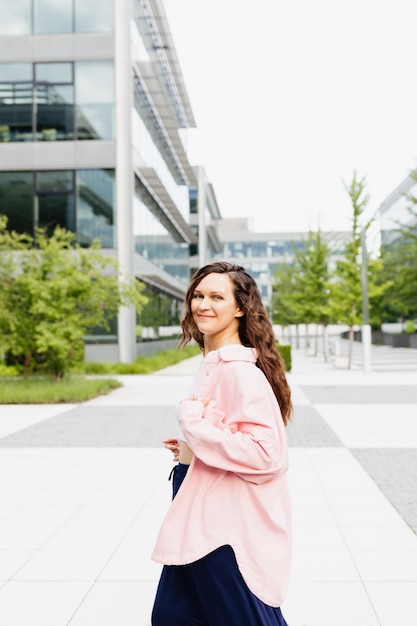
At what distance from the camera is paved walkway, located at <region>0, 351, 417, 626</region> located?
403 cm

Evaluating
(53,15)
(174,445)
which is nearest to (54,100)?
(53,15)

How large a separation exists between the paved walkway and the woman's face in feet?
6.57

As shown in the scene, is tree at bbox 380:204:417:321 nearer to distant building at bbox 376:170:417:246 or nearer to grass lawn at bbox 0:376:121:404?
distant building at bbox 376:170:417:246

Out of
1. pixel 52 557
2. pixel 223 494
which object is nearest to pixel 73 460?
pixel 52 557

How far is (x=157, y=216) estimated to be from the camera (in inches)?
1417

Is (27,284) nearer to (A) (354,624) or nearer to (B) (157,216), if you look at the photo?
(A) (354,624)

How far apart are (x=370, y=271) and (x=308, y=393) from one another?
11344 millimetres

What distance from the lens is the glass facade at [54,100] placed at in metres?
26.3

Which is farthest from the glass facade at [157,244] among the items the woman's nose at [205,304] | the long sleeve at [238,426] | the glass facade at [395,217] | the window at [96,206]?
the long sleeve at [238,426]

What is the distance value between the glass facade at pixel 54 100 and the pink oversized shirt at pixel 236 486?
25402 millimetres

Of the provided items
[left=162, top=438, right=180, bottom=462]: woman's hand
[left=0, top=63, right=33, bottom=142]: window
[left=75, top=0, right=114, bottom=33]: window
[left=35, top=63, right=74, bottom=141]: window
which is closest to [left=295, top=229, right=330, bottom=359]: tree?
[left=35, top=63, right=74, bottom=141]: window

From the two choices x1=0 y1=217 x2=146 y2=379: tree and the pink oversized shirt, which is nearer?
the pink oversized shirt

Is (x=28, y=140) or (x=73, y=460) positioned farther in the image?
(x=28, y=140)

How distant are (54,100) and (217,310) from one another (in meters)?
25.9
